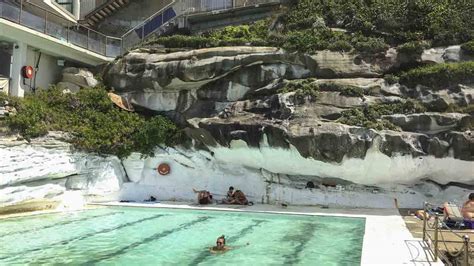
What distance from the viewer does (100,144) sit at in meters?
19.6

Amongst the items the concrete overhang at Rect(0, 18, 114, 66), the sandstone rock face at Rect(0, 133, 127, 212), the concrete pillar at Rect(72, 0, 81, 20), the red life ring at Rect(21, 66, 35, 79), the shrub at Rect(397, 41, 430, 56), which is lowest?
the sandstone rock face at Rect(0, 133, 127, 212)

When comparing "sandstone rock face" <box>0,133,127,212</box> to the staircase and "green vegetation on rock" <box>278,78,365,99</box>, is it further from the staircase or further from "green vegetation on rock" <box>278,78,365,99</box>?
the staircase

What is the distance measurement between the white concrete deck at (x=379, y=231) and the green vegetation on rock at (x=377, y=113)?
308cm

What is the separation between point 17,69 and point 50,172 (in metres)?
5.98

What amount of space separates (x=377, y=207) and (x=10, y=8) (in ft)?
54.9

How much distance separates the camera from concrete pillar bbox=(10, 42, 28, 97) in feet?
68.6

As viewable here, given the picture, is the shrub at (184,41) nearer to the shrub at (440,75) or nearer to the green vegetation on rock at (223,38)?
the green vegetation on rock at (223,38)

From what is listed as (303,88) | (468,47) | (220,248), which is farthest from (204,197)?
(468,47)

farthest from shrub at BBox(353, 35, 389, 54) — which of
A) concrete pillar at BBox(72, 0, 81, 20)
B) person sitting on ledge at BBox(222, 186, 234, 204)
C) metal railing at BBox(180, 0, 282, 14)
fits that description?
concrete pillar at BBox(72, 0, 81, 20)

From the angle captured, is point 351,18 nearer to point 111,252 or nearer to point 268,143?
point 268,143

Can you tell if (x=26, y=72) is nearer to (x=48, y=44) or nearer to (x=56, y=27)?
(x=48, y=44)

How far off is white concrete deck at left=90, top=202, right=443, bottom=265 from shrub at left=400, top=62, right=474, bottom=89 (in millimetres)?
4944

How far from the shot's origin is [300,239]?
1198 centimetres

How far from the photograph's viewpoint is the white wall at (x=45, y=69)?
22.0 meters
